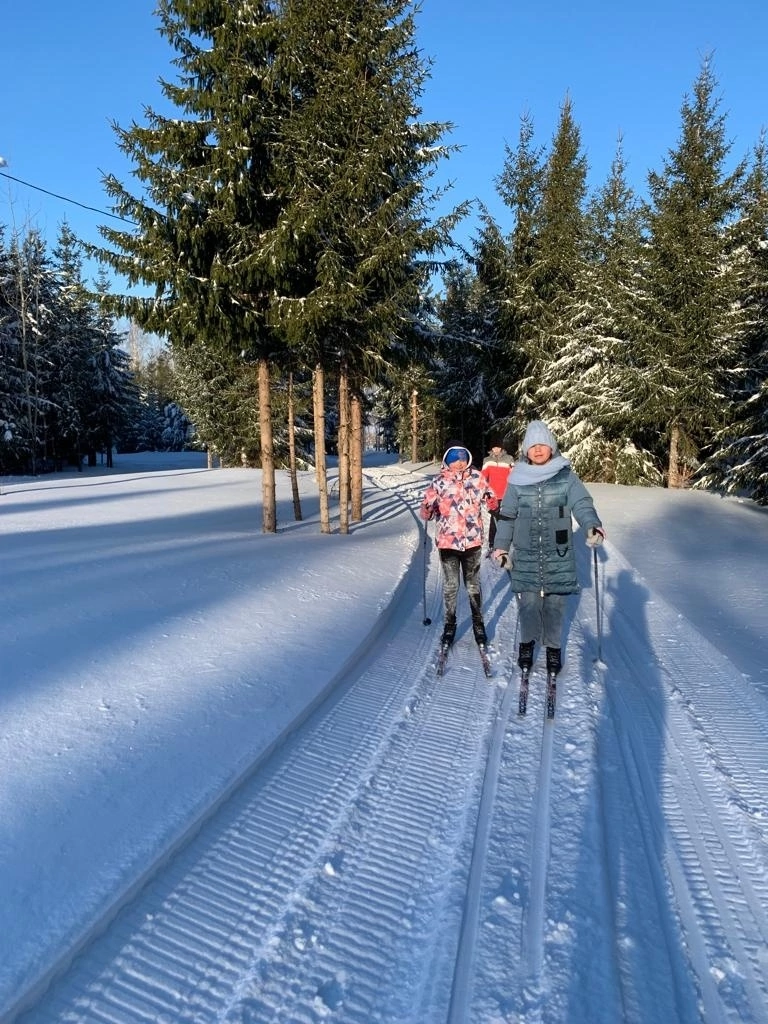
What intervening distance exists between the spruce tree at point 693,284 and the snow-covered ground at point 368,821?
17.1 metres

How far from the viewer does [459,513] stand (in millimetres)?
6180

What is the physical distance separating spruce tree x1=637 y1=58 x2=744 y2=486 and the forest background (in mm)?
81

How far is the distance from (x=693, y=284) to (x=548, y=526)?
71.2 ft

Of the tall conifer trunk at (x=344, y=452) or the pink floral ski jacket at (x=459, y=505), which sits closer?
the pink floral ski jacket at (x=459, y=505)

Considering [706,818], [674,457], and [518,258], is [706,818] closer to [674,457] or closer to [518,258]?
[674,457]

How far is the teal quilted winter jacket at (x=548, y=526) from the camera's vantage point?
5.21m

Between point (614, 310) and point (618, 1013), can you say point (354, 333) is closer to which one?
point (618, 1013)

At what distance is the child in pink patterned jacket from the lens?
6195mm

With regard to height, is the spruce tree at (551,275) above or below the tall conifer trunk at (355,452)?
above

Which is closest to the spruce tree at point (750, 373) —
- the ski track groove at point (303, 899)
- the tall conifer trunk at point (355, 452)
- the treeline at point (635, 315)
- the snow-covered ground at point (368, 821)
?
the treeline at point (635, 315)

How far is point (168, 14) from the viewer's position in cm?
1217

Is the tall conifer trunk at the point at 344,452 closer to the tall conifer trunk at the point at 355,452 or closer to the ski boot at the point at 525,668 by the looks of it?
the tall conifer trunk at the point at 355,452

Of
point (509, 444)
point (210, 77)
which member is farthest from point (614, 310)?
point (210, 77)

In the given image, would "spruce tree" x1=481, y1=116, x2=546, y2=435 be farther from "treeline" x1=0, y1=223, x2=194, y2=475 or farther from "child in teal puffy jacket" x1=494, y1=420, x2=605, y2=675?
"child in teal puffy jacket" x1=494, y1=420, x2=605, y2=675
